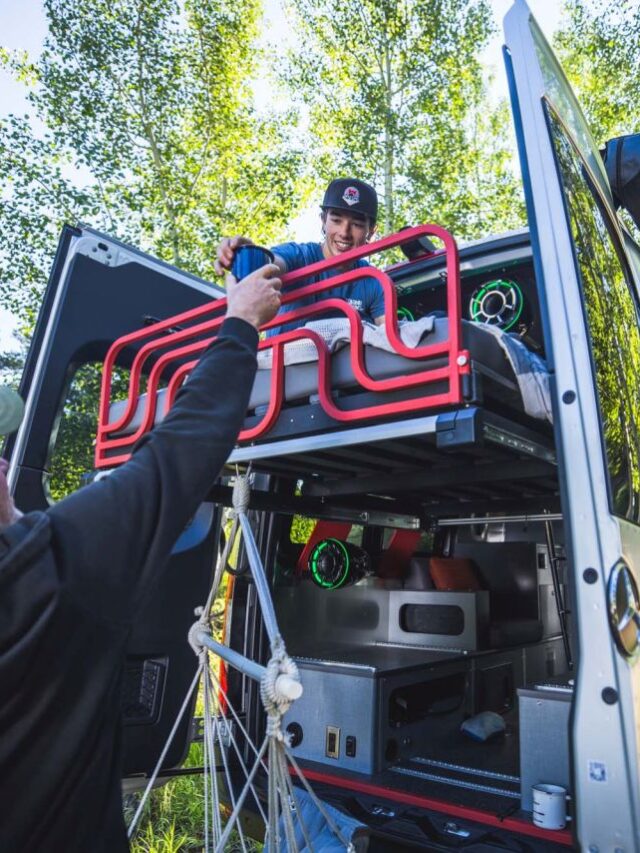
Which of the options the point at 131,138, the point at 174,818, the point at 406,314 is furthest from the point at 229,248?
the point at 131,138

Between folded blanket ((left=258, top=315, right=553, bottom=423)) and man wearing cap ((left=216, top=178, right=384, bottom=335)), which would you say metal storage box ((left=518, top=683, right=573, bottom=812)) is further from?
man wearing cap ((left=216, top=178, right=384, bottom=335))

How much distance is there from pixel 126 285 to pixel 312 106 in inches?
490

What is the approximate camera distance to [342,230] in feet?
9.31

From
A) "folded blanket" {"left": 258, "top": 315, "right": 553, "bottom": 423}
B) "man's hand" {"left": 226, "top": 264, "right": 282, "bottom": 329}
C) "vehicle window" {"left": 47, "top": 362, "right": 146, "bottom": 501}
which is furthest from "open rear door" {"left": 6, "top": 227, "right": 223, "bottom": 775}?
"vehicle window" {"left": 47, "top": 362, "right": 146, "bottom": 501}

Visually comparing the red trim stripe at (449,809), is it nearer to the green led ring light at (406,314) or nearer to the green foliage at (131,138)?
the green led ring light at (406,314)

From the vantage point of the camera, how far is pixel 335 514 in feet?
10.1

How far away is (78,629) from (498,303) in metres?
2.63

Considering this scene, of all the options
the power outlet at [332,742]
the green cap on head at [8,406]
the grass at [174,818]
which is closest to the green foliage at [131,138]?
the grass at [174,818]

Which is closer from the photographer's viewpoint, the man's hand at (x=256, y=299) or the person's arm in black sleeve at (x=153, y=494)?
the person's arm in black sleeve at (x=153, y=494)

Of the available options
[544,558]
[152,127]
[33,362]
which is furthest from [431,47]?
[33,362]

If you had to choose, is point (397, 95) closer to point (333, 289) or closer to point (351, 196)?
point (351, 196)

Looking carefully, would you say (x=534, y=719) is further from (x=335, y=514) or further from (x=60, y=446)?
(x=60, y=446)

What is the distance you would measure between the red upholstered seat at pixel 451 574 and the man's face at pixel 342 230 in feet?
6.00

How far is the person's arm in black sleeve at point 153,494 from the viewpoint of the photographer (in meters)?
1.02
